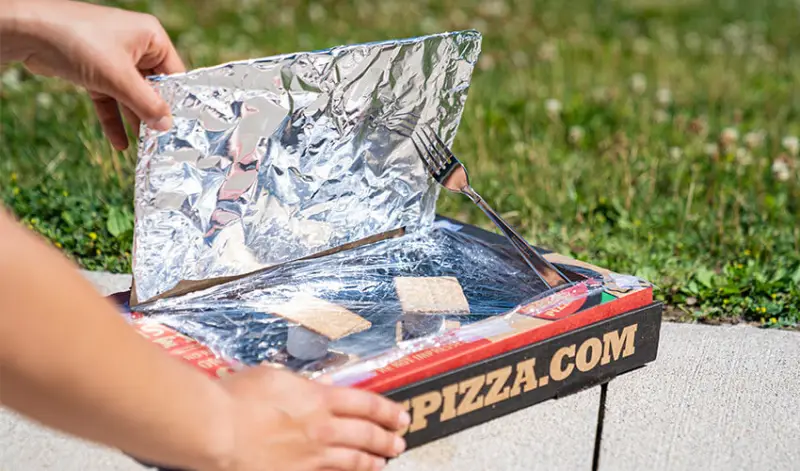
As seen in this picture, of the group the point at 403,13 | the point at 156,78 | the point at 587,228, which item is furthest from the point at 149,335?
the point at 403,13

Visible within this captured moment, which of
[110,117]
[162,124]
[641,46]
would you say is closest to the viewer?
[162,124]

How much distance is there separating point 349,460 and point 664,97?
8.04ft

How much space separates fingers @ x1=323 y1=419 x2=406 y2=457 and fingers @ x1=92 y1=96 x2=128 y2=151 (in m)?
0.76

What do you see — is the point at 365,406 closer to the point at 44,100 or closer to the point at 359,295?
the point at 359,295

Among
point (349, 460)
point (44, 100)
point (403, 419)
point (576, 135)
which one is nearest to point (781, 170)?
point (576, 135)

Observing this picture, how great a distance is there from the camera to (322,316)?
1.57m

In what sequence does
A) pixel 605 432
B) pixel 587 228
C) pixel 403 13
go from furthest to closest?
1. pixel 403 13
2. pixel 587 228
3. pixel 605 432

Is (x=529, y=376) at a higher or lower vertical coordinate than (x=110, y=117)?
lower

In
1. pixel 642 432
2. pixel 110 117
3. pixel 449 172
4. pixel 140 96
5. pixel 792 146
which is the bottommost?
pixel 642 432

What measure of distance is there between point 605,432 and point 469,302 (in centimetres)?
34

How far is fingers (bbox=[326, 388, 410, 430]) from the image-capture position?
1185 millimetres

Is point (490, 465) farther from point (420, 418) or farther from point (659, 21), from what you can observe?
point (659, 21)

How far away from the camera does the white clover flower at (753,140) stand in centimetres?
283

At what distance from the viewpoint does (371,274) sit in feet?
5.82
